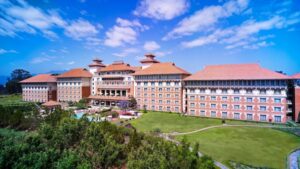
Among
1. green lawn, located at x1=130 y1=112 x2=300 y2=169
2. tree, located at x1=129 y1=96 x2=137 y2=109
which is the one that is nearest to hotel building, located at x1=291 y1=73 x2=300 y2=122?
green lawn, located at x1=130 y1=112 x2=300 y2=169

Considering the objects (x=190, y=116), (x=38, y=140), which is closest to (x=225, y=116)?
(x=190, y=116)

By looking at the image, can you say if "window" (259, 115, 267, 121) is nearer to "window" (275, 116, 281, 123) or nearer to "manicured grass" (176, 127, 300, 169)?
"window" (275, 116, 281, 123)

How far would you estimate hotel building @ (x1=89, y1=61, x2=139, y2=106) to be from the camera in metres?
55.5

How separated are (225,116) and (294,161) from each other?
20356 millimetres

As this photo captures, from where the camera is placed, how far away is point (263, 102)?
3697 centimetres

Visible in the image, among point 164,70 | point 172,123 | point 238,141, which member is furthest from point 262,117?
point 164,70

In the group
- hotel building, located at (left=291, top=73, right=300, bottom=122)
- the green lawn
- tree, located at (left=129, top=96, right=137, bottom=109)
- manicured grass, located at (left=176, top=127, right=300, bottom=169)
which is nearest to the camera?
manicured grass, located at (left=176, top=127, right=300, bottom=169)

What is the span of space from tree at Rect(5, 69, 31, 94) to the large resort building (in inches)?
1566

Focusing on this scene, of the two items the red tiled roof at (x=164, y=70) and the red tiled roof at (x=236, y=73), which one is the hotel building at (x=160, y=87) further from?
the red tiled roof at (x=236, y=73)

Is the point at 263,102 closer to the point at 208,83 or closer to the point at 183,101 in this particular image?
the point at 208,83

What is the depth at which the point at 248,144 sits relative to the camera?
81.8 ft

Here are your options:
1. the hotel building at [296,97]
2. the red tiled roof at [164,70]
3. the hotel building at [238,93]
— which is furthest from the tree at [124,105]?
the hotel building at [296,97]

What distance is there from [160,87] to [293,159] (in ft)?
105

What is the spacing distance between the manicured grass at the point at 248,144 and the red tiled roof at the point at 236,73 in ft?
35.0
